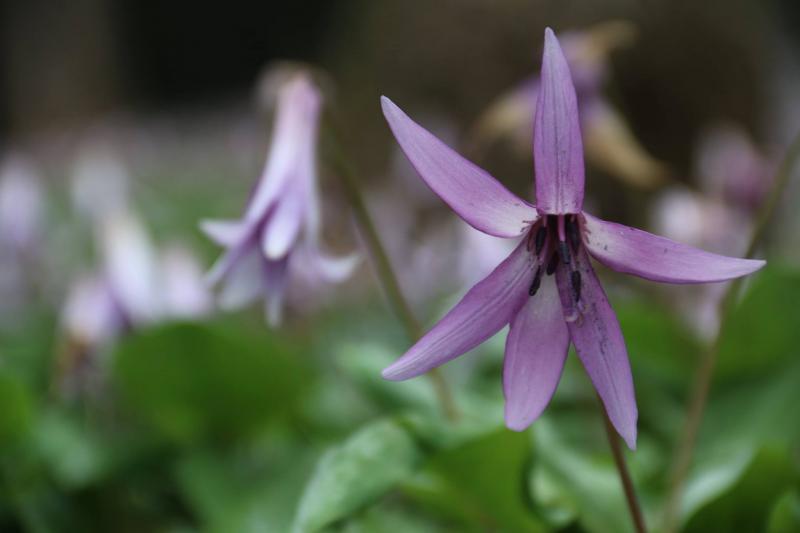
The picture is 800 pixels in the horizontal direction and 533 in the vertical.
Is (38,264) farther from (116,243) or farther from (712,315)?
(712,315)

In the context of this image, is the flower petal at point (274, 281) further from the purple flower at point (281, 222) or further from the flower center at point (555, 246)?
the flower center at point (555, 246)

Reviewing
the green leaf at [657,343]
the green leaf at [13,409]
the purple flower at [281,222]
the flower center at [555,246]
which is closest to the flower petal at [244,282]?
the purple flower at [281,222]

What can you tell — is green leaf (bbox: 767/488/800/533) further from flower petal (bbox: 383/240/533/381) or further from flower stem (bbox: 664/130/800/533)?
flower petal (bbox: 383/240/533/381)

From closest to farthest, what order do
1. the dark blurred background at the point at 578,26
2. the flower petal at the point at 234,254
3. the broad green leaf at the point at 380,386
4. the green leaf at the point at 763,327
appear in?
the flower petal at the point at 234,254
the broad green leaf at the point at 380,386
the green leaf at the point at 763,327
the dark blurred background at the point at 578,26

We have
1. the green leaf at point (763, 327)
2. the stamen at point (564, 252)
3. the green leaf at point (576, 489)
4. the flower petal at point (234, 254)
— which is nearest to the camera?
the stamen at point (564, 252)

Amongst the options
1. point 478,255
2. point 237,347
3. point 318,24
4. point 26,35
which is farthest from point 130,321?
point 318,24

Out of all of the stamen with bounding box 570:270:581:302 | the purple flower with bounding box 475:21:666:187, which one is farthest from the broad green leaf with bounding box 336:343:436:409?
the stamen with bounding box 570:270:581:302
